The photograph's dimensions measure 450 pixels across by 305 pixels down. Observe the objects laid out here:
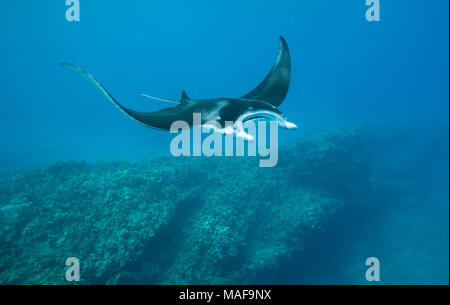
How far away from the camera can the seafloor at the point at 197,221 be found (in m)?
5.95

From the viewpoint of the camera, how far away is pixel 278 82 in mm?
5164

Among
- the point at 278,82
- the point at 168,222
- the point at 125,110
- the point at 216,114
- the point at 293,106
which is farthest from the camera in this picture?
the point at 293,106

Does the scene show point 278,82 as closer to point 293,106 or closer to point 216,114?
point 216,114

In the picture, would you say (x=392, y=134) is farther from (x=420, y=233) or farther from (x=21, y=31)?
(x=21, y=31)

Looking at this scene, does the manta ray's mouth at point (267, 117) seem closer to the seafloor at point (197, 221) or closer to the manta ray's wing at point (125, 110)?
the manta ray's wing at point (125, 110)

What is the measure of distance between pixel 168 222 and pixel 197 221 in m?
1.06

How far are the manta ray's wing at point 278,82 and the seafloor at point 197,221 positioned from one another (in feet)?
14.2

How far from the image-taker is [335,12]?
75125mm

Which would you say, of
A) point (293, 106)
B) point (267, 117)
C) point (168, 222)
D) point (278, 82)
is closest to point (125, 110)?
point (267, 117)

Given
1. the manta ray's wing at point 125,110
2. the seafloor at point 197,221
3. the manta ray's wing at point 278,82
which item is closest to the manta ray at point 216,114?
the manta ray's wing at point 125,110

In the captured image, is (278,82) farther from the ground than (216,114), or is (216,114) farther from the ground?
(278,82)

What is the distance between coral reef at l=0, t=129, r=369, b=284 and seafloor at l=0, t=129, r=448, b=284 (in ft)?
0.11
